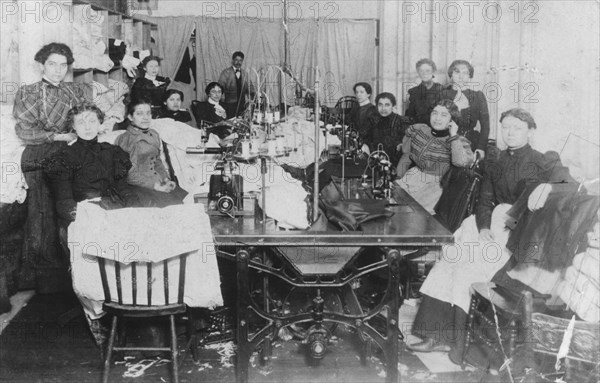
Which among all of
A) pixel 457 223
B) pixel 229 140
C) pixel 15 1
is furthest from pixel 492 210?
pixel 15 1

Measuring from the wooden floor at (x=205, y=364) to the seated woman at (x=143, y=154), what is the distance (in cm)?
128

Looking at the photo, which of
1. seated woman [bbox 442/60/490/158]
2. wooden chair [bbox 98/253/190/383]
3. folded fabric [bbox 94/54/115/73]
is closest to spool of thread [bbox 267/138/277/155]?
wooden chair [bbox 98/253/190/383]

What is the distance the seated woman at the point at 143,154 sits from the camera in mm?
5215

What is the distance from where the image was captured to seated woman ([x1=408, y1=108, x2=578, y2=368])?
3.81 m

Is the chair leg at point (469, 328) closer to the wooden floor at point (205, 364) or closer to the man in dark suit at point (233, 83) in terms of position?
the wooden floor at point (205, 364)

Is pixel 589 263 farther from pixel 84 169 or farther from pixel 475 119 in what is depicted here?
pixel 475 119

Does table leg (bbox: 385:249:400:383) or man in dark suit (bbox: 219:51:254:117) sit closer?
table leg (bbox: 385:249:400:383)

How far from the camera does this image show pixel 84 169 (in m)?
4.50

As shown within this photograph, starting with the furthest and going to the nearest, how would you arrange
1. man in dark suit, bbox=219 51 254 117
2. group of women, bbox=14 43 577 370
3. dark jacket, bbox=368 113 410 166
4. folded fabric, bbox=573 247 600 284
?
man in dark suit, bbox=219 51 254 117, dark jacket, bbox=368 113 410 166, group of women, bbox=14 43 577 370, folded fabric, bbox=573 247 600 284

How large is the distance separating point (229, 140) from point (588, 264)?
354cm

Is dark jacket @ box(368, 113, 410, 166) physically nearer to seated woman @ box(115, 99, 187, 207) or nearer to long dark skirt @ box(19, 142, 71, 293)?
seated woman @ box(115, 99, 187, 207)

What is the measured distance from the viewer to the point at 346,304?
13.9 feet

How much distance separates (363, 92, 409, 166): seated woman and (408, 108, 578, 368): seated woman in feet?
9.70

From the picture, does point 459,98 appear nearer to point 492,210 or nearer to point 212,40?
point 492,210
